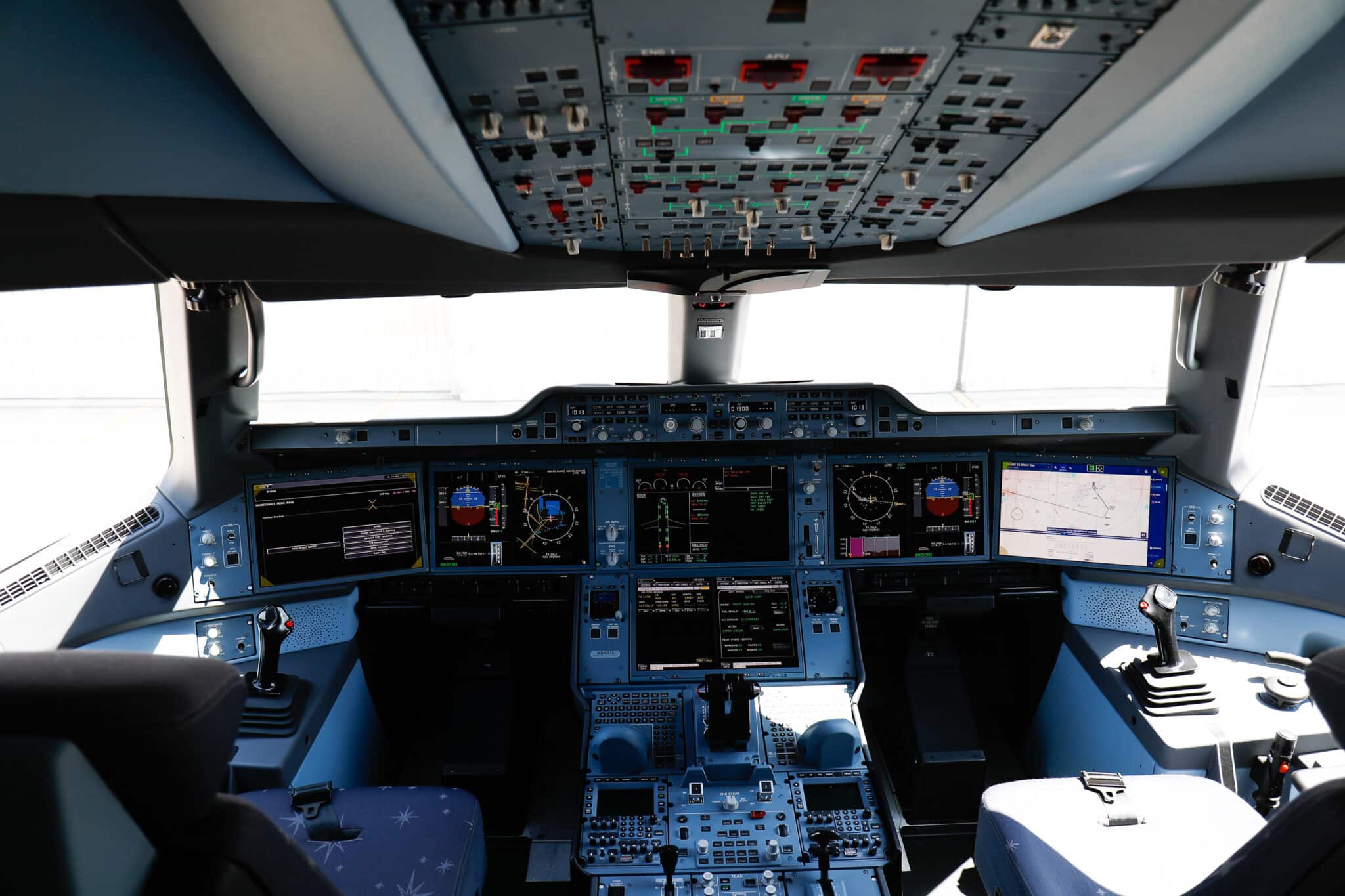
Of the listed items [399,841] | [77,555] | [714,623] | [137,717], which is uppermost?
[137,717]

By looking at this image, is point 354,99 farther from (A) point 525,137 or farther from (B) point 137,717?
(B) point 137,717

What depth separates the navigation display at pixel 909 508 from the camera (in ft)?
10.6

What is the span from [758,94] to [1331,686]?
1.16 m

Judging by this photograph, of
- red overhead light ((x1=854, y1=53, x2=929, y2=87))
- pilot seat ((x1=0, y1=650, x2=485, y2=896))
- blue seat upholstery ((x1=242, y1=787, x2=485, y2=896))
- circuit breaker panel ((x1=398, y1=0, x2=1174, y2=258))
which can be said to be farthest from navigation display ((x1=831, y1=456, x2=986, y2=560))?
pilot seat ((x1=0, y1=650, x2=485, y2=896))

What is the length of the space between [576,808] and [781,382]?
1740 mm

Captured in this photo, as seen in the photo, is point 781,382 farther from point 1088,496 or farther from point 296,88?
point 296,88

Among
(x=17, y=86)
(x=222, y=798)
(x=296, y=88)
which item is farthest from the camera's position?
(x=296, y=88)

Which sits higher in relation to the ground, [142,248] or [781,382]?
[142,248]

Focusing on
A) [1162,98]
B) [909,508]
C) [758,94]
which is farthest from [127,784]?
[909,508]

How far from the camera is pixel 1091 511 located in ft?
10.2

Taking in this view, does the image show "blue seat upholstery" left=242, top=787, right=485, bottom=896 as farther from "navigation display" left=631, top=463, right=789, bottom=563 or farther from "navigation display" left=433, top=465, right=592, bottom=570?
"navigation display" left=631, top=463, right=789, bottom=563

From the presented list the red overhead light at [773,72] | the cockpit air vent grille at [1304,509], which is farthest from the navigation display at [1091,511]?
the red overhead light at [773,72]

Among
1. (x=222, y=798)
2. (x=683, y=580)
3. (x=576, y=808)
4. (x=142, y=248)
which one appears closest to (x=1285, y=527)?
(x=683, y=580)

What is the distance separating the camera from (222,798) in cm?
99
